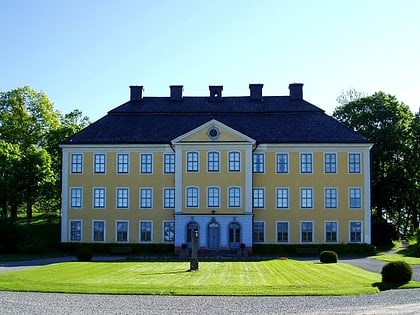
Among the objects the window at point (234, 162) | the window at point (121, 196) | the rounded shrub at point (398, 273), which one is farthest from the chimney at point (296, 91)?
the rounded shrub at point (398, 273)

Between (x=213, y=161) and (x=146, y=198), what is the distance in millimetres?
5923

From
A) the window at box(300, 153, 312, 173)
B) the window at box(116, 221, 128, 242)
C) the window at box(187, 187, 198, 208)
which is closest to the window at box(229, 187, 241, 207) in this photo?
the window at box(187, 187, 198, 208)

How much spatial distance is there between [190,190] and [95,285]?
25.5 meters

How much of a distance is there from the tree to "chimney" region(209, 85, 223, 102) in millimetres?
12827

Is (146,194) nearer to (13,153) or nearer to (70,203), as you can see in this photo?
(70,203)

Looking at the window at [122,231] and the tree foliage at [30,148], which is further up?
the tree foliage at [30,148]

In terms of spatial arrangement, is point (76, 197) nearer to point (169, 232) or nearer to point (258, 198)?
point (169, 232)

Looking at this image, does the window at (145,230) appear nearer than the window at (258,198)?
No

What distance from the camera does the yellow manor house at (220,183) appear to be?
47.0 meters

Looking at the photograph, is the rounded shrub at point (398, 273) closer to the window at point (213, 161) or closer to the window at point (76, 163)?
the window at point (213, 161)

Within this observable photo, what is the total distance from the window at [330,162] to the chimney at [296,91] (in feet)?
20.7

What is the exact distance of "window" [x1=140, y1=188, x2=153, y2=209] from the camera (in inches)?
1911

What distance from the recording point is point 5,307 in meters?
17.1

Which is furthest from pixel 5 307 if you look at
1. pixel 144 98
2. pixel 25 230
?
pixel 144 98
